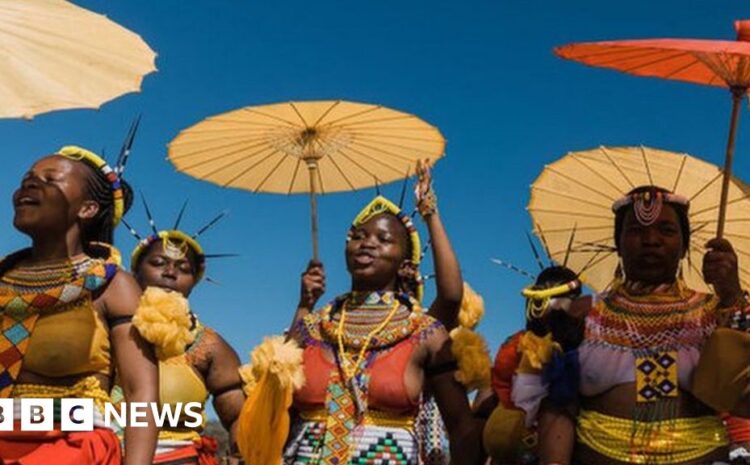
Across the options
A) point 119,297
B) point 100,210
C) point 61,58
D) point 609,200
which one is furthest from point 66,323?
point 609,200

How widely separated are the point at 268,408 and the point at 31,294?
1619 mm

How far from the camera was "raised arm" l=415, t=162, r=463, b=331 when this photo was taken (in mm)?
6188

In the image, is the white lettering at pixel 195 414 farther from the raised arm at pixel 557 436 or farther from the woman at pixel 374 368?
the raised arm at pixel 557 436

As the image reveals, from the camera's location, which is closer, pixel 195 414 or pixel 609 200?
pixel 195 414

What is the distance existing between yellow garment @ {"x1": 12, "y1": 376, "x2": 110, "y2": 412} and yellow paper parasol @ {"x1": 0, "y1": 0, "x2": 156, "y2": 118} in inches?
38.2

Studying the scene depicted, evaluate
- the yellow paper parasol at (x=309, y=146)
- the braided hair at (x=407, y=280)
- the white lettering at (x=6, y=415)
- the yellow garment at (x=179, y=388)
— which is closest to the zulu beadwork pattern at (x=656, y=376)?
the braided hair at (x=407, y=280)

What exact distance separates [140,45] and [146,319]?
114 centimetres

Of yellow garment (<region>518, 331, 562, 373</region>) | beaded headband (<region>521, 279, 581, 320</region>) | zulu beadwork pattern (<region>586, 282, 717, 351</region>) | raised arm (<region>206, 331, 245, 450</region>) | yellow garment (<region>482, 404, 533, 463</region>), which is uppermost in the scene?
beaded headband (<region>521, 279, 581, 320</region>)

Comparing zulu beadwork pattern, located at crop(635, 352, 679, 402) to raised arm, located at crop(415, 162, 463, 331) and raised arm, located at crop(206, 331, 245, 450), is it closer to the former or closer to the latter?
raised arm, located at crop(415, 162, 463, 331)

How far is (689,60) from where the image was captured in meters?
5.80

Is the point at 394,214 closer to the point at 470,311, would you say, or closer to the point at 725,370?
the point at 470,311

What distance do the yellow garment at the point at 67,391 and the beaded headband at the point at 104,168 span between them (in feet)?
2.45

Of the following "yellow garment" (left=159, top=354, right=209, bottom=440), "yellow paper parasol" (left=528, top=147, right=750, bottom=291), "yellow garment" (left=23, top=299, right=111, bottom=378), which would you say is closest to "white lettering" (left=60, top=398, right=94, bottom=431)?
"yellow garment" (left=23, top=299, right=111, bottom=378)

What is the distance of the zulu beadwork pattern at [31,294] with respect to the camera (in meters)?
4.44
